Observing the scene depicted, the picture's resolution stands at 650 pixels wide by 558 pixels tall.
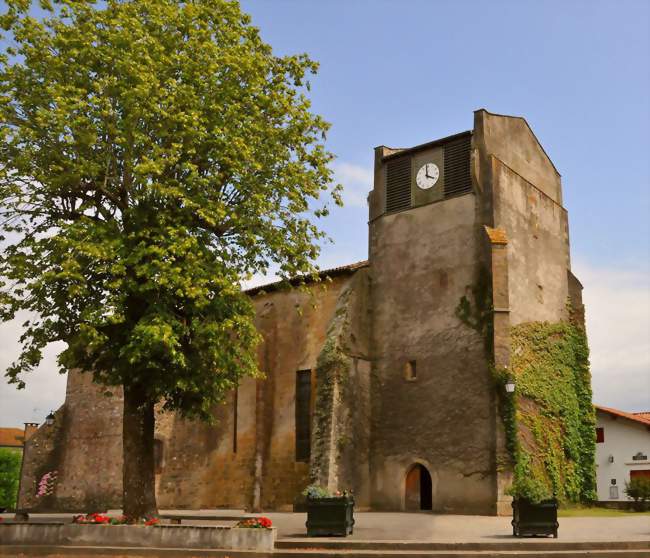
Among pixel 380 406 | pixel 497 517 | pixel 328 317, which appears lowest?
pixel 497 517

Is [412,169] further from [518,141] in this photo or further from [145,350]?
[145,350]

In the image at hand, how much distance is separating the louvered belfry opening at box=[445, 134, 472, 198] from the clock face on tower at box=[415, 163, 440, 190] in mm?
489

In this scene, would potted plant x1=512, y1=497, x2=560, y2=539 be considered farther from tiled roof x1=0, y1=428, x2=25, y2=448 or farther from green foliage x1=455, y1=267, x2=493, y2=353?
tiled roof x1=0, y1=428, x2=25, y2=448

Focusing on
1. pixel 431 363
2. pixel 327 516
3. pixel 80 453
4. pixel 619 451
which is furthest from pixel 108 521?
pixel 619 451

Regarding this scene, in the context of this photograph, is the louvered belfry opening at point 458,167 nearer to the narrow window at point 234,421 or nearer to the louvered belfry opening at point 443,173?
the louvered belfry opening at point 443,173

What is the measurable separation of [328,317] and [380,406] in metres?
3.96

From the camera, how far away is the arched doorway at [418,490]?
26.2 metres

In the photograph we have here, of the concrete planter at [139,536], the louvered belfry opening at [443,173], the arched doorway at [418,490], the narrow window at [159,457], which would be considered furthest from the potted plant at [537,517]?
the narrow window at [159,457]

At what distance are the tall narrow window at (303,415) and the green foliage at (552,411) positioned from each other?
25.8 feet

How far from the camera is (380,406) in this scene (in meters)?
27.1

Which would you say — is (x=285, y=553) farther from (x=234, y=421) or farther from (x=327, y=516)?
(x=234, y=421)

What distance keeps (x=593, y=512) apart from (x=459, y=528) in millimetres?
8005

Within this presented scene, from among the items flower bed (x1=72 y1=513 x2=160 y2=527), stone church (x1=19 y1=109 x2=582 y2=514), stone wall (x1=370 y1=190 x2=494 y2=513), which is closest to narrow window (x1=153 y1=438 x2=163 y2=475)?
stone church (x1=19 y1=109 x2=582 y2=514)

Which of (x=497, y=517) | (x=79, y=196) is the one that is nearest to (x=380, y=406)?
(x=497, y=517)
